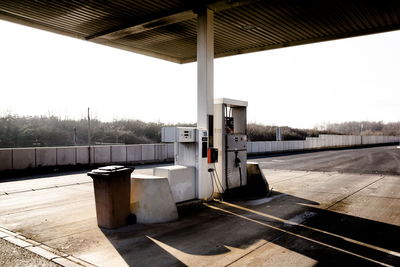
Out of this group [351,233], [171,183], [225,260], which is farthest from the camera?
[171,183]

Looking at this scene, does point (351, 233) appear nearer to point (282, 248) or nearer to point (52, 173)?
point (282, 248)

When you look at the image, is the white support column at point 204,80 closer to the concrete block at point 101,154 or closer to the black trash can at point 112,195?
the black trash can at point 112,195

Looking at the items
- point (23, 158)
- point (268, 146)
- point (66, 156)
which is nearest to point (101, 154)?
point (66, 156)

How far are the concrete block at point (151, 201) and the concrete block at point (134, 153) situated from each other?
41.9 feet

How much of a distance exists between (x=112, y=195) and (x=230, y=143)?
4.14m

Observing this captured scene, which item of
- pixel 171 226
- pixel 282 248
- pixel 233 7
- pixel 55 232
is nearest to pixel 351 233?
pixel 282 248

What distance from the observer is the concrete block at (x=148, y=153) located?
20109 mm

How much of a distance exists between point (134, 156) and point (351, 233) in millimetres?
15401

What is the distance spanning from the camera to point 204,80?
852 centimetres

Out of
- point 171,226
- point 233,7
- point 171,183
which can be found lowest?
point 171,226

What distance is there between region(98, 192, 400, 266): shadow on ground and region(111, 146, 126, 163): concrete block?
12.2 m

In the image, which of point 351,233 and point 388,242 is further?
point 351,233

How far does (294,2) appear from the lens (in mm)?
8234

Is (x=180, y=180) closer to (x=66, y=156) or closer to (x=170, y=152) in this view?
(x=66, y=156)
